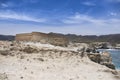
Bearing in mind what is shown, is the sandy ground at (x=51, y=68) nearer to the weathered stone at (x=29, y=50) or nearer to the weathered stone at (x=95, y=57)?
the weathered stone at (x=29, y=50)

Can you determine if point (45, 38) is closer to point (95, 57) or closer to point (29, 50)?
point (95, 57)

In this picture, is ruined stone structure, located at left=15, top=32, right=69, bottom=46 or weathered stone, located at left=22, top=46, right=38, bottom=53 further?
ruined stone structure, located at left=15, top=32, right=69, bottom=46

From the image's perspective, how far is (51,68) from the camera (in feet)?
40.8

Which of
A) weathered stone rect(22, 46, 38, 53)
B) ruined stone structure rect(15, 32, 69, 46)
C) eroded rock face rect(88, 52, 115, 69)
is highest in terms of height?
ruined stone structure rect(15, 32, 69, 46)

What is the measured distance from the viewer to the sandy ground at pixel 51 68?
10.8 metres

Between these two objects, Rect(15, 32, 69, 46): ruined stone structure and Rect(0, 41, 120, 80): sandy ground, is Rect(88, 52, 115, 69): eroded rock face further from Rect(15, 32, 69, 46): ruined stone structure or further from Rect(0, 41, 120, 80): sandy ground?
Rect(15, 32, 69, 46): ruined stone structure

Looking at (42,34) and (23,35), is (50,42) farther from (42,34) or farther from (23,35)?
(23,35)

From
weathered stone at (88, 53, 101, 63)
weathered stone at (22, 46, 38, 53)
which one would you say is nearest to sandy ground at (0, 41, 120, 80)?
weathered stone at (22, 46, 38, 53)

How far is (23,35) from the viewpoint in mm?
19984

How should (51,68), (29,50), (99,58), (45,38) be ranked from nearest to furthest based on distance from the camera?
(51,68)
(29,50)
(99,58)
(45,38)

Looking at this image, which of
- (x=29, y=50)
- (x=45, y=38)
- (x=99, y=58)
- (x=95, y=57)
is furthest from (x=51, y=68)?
(x=45, y=38)

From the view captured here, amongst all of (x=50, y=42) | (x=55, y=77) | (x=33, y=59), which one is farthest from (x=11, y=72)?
(x=50, y=42)

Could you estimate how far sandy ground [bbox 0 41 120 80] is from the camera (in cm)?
1084

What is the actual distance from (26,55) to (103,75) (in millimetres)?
4200
